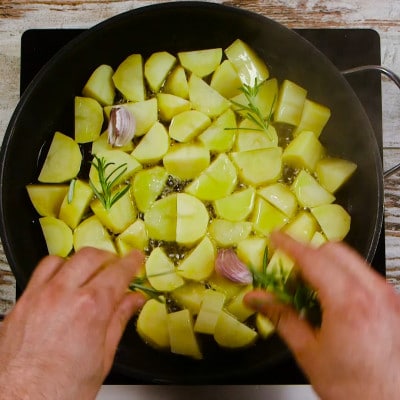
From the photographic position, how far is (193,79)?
1.39 metres

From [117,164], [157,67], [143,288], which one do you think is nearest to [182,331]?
[143,288]

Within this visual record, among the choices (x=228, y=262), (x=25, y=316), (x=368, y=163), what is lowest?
(x=228, y=262)

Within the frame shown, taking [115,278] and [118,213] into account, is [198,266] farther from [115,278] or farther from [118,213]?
[115,278]

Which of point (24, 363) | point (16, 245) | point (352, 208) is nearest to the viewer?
point (24, 363)

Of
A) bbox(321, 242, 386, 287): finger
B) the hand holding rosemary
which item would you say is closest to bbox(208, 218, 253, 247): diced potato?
the hand holding rosemary

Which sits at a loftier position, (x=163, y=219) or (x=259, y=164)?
(x=259, y=164)

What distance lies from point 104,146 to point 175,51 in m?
0.31

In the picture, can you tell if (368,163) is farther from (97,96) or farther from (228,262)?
(97,96)

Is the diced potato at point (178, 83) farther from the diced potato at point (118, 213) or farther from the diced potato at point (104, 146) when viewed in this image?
the diced potato at point (118, 213)

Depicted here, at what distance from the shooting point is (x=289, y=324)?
0.91 m

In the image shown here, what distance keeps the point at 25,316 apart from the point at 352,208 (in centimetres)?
81

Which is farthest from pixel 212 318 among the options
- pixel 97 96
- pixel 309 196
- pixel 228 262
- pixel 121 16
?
pixel 121 16

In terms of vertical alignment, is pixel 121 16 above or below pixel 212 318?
above

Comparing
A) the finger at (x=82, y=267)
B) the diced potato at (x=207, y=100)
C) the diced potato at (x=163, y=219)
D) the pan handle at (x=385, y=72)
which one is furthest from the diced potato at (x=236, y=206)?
the finger at (x=82, y=267)
